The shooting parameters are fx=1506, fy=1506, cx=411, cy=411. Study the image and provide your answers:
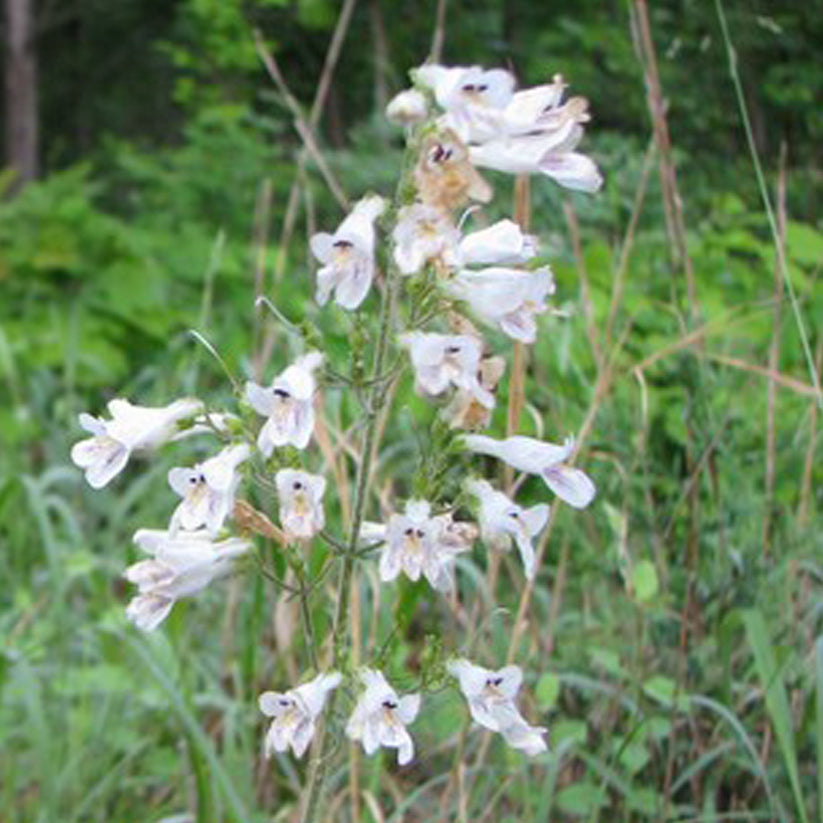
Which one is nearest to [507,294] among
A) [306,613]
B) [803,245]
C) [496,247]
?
[496,247]

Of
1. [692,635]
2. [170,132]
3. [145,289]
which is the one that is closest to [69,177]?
[145,289]

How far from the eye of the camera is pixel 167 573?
1468 millimetres

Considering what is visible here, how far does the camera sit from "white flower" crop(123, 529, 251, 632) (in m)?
1.47

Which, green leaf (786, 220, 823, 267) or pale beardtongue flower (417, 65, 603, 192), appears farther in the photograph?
green leaf (786, 220, 823, 267)

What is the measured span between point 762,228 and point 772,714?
2.84 metres

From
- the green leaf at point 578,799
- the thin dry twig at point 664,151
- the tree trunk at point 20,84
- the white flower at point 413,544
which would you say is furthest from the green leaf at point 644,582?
the tree trunk at point 20,84

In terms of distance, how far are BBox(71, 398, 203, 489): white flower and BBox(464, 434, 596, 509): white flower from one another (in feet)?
0.96

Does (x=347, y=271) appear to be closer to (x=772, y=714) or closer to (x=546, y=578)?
(x=772, y=714)

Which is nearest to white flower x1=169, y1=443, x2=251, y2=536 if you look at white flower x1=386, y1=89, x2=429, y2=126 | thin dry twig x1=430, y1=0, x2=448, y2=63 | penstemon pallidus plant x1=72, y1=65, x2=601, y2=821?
penstemon pallidus plant x1=72, y1=65, x2=601, y2=821

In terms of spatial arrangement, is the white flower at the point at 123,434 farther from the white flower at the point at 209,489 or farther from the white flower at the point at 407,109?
the white flower at the point at 407,109

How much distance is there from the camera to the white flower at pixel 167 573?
4.81 ft

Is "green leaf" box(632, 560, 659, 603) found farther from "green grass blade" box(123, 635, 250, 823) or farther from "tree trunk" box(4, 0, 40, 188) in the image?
"tree trunk" box(4, 0, 40, 188)

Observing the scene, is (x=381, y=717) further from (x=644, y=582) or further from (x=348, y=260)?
(x=644, y=582)

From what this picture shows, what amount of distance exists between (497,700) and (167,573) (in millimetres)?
348
